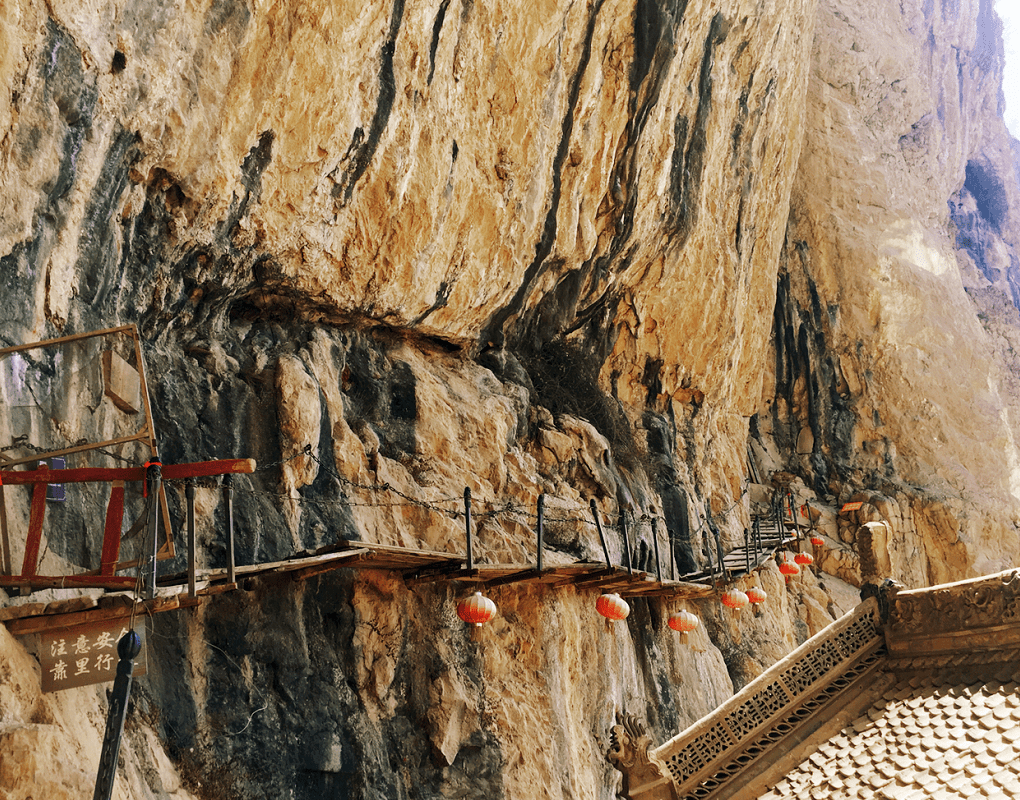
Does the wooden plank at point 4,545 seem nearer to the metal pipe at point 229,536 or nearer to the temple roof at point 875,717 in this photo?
the metal pipe at point 229,536

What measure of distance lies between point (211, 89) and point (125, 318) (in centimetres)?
221

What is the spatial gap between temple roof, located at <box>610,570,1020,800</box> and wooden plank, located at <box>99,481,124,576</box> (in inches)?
152

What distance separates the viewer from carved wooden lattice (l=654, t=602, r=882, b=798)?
673cm

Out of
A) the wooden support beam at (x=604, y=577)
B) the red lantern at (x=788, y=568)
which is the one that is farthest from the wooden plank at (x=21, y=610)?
the red lantern at (x=788, y=568)

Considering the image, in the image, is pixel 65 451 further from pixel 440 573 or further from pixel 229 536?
pixel 440 573

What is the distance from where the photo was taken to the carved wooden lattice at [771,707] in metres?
6.73

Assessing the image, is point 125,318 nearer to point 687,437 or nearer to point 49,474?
point 49,474

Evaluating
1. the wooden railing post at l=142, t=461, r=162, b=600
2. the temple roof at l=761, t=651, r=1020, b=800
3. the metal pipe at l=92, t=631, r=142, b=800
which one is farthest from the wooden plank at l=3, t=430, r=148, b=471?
the temple roof at l=761, t=651, r=1020, b=800

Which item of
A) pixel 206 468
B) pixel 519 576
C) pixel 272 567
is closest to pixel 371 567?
→ pixel 519 576

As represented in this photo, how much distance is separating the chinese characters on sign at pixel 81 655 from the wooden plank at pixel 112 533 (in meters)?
0.78

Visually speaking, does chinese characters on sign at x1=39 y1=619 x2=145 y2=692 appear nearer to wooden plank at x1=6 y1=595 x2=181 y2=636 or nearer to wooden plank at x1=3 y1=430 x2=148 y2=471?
wooden plank at x1=6 y1=595 x2=181 y2=636

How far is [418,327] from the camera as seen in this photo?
1252 cm

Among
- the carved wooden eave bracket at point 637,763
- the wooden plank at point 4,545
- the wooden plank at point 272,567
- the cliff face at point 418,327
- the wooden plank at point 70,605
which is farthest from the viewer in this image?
the cliff face at point 418,327

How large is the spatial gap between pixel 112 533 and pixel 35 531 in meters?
0.49
